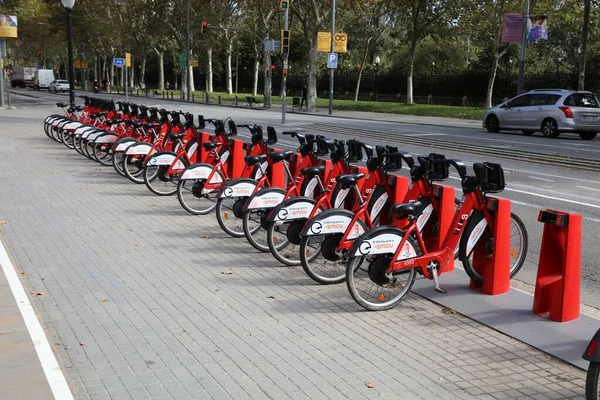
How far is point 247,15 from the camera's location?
191ft

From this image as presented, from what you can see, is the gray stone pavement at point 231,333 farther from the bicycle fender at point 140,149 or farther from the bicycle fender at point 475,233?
the bicycle fender at point 140,149

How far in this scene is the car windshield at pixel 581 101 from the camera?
76.5 feet

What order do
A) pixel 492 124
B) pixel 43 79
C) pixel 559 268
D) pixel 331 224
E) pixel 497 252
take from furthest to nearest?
pixel 43 79, pixel 492 124, pixel 331 224, pixel 497 252, pixel 559 268

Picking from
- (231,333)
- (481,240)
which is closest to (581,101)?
(481,240)

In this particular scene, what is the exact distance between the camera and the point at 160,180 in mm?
10539

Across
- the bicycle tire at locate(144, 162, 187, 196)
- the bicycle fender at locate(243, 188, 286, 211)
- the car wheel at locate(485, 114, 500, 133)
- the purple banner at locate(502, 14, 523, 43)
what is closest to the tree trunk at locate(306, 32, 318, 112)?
the purple banner at locate(502, 14, 523, 43)

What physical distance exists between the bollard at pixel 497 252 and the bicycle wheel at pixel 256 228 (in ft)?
7.67

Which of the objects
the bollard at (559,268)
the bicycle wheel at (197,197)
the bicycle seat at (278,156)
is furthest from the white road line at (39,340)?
the bollard at (559,268)

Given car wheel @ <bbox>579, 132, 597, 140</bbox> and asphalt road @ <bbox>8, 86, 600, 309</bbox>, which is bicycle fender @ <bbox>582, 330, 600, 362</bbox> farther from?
car wheel @ <bbox>579, 132, 597, 140</bbox>

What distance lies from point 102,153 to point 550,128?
623 inches

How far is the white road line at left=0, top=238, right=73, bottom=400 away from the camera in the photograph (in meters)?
3.90

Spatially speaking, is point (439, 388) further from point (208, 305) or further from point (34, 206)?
point (34, 206)

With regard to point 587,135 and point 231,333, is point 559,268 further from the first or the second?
point 587,135

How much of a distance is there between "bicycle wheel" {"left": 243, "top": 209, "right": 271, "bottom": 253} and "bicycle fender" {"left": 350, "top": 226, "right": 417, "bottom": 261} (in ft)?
6.37
